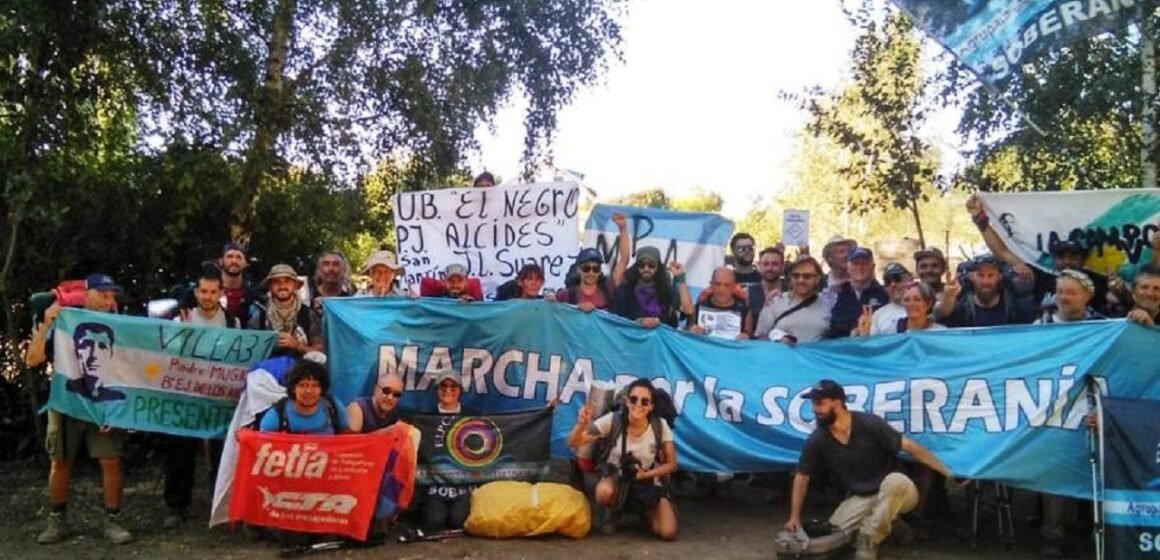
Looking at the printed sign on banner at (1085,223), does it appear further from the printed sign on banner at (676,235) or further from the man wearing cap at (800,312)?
the printed sign on banner at (676,235)

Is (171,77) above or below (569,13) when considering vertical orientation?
below

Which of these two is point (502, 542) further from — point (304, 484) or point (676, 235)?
point (676, 235)

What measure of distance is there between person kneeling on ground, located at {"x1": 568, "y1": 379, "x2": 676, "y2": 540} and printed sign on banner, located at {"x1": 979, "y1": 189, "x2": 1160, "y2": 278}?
345 centimetres

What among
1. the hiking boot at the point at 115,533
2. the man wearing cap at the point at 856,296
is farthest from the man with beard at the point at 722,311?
the hiking boot at the point at 115,533

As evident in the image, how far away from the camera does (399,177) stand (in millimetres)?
11445

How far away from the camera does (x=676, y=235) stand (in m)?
9.98

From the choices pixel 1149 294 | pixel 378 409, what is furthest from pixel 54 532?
pixel 1149 294

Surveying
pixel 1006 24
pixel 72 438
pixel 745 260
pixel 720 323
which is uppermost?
pixel 1006 24

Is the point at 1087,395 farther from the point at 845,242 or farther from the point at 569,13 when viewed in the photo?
the point at 569,13

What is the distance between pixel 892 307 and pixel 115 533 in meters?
5.76

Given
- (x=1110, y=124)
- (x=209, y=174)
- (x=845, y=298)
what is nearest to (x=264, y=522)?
(x=209, y=174)

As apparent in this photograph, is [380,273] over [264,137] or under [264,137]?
under

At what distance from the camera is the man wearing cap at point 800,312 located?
791cm

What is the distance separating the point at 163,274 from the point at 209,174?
4.47ft
